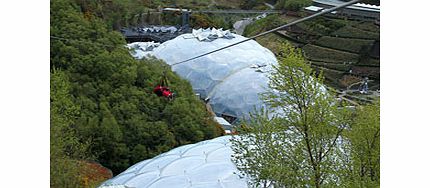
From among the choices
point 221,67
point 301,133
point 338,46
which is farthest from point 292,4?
point 301,133

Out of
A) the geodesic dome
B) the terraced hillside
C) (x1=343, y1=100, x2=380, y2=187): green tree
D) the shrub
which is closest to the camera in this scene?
(x1=343, y1=100, x2=380, y2=187): green tree

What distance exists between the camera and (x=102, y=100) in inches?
269

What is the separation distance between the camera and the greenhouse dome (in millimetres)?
10195

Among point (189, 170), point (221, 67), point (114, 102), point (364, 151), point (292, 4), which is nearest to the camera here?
point (364, 151)

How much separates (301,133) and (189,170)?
2739mm

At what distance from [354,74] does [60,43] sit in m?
5.40

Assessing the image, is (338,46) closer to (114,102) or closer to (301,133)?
(114,102)

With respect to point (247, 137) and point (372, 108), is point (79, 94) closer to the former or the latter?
point (247, 137)

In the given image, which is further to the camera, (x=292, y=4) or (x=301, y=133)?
(x=292, y=4)

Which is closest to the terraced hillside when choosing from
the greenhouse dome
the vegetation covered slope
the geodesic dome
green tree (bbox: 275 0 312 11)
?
green tree (bbox: 275 0 312 11)

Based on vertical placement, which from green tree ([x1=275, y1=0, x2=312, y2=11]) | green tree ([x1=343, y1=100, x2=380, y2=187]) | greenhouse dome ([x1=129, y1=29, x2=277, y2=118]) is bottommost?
greenhouse dome ([x1=129, y1=29, x2=277, y2=118])

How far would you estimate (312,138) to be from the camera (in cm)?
292

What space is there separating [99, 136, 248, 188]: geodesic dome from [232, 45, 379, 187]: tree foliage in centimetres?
210

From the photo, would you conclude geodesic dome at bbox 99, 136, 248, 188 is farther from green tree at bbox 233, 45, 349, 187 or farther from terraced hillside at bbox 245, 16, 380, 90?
terraced hillside at bbox 245, 16, 380, 90
